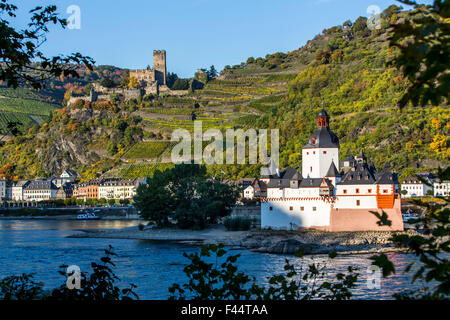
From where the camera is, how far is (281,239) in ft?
132

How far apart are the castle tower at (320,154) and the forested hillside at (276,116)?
21758mm

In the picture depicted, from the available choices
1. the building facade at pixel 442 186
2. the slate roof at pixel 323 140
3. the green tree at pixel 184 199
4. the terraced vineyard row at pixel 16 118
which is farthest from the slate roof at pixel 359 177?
the terraced vineyard row at pixel 16 118

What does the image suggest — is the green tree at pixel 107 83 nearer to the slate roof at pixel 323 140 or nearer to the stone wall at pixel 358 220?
the slate roof at pixel 323 140

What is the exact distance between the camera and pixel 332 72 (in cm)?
10194

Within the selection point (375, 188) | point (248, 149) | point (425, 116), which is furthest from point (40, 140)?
point (375, 188)

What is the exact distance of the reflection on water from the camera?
22500 mm

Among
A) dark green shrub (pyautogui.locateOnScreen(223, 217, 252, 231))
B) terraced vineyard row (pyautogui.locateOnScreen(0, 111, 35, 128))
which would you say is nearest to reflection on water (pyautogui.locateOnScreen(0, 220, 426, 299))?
dark green shrub (pyautogui.locateOnScreen(223, 217, 252, 231))

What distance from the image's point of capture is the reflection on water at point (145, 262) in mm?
22500

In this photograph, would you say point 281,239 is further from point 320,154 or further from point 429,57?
point 429,57

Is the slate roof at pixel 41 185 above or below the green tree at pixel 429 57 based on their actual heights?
below

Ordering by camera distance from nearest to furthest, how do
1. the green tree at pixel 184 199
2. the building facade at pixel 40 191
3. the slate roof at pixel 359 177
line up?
the slate roof at pixel 359 177 < the green tree at pixel 184 199 < the building facade at pixel 40 191

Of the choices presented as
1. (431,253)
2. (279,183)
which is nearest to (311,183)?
(279,183)

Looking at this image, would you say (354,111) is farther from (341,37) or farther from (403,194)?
(341,37)
